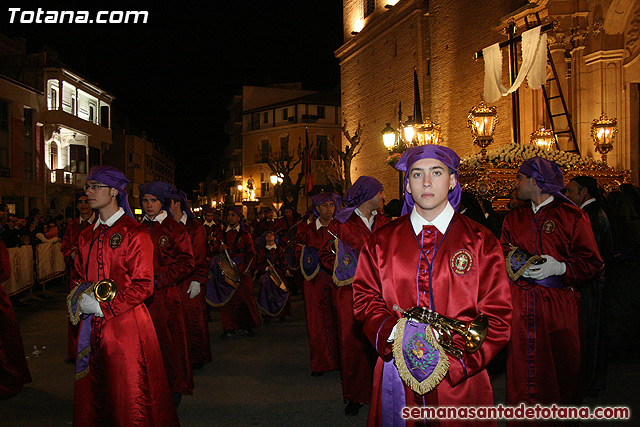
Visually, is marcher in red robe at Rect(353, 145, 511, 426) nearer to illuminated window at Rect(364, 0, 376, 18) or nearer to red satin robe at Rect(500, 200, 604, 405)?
Result: red satin robe at Rect(500, 200, 604, 405)

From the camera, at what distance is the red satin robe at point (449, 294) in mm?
2814

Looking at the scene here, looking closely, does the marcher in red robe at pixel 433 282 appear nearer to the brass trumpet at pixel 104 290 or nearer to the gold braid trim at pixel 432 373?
the gold braid trim at pixel 432 373

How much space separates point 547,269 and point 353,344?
2328 millimetres

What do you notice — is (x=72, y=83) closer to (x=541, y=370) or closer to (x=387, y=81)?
(x=387, y=81)

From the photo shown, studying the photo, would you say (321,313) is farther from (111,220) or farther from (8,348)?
(8,348)

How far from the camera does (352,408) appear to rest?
5.66 metres

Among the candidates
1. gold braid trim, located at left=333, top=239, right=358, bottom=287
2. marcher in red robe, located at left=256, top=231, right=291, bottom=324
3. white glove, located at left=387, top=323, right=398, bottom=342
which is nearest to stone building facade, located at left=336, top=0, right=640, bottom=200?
marcher in red robe, located at left=256, top=231, right=291, bottom=324

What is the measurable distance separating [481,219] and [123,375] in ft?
13.7

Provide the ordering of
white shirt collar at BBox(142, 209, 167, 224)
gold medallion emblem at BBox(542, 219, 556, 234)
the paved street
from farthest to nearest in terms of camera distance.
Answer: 1. white shirt collar at BBox(142, 209, 167, 224)
2. the paved street
3. gold medallion emblem at BBox(542, 219, 556, 234)

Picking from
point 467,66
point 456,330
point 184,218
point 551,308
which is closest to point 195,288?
point 184,218

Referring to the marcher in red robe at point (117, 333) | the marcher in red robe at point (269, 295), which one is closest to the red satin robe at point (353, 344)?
the marcher in red robe at point (117, 333)

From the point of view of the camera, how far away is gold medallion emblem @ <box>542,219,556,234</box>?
14.7 feet

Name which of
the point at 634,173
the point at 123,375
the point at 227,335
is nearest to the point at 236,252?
the point at 227,335

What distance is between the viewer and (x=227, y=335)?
9.88 meters
